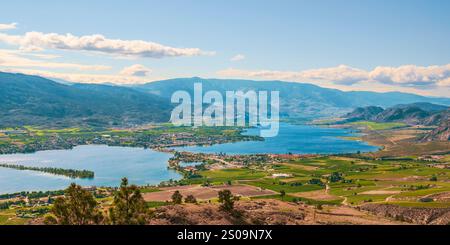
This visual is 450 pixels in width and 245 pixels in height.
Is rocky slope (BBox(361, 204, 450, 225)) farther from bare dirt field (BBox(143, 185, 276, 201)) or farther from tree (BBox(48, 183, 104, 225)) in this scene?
tree (BBox(48, 183, 104, 225))

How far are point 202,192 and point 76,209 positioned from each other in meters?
72.7

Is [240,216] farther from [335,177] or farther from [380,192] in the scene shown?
[335,177]

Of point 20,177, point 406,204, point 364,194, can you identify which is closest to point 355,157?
point 364,194

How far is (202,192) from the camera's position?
347 ft

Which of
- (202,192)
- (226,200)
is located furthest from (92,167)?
(226,200)

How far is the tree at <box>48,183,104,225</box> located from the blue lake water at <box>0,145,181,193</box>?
282 feet

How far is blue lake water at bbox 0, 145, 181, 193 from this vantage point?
396ft

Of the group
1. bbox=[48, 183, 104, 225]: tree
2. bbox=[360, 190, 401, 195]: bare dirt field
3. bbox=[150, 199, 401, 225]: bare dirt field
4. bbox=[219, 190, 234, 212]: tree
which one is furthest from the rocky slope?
bbox=[48, 183, 104, 225]: tree

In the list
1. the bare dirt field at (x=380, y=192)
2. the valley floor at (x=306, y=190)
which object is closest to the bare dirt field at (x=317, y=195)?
the valley floor at (x=306, y=190)

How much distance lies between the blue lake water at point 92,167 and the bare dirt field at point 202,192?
15716 mm

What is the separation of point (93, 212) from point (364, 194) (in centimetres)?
8126

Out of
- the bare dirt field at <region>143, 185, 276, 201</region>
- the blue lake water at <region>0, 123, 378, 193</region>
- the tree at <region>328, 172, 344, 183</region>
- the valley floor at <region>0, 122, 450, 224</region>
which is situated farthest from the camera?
the tree at <region>328, 172, 344, 183</region>
